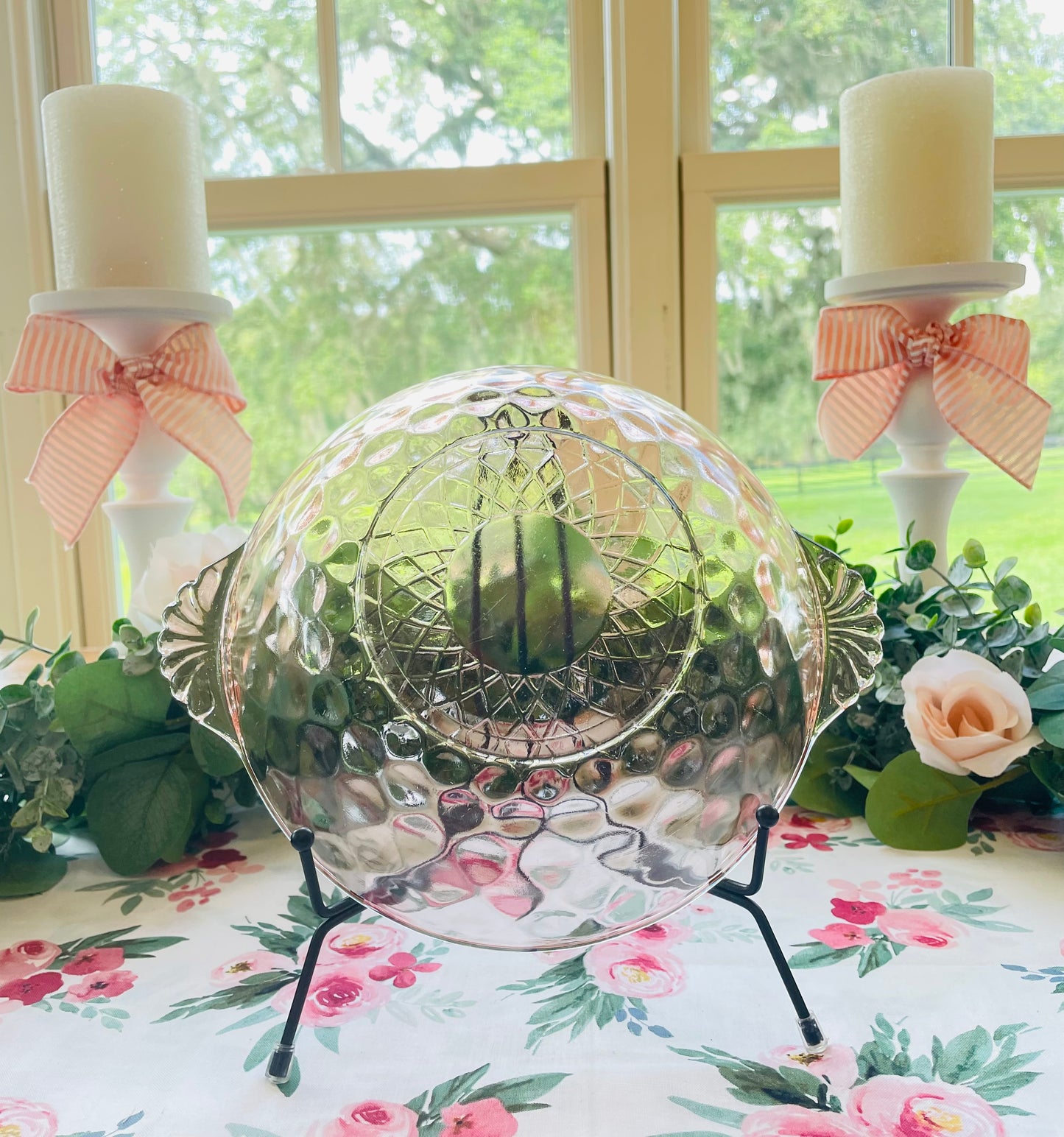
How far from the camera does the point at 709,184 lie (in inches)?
43.4

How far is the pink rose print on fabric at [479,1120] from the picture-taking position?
16.9 inches

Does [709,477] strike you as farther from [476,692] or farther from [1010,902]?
[1010,902]

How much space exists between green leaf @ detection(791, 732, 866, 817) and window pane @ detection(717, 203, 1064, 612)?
0.47m

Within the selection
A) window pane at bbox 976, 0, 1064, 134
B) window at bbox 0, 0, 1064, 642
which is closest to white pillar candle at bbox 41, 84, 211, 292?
window at bbox 0, 0, 1064, 642

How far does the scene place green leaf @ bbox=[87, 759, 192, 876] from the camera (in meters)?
0.69

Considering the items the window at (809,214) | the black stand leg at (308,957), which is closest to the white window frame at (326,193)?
the window at (809,214)

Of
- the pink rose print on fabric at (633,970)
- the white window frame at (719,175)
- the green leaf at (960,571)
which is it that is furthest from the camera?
the white window frame at (719,175)

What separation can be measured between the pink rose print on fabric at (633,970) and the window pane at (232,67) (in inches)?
37.0

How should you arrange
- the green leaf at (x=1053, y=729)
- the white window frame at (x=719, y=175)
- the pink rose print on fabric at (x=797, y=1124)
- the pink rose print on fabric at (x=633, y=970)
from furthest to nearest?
the white window frame at (x=719, y=175) < the green leaf at (x=1053, y=729) < the pink rose print on fabric at (x=633, y=970) < the pink rose print on fabric at (x=797, y=1124)

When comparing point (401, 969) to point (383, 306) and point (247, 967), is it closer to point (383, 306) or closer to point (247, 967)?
point (247, 967)

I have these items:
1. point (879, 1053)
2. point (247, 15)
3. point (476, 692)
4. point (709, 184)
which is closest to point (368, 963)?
point (476, 692)

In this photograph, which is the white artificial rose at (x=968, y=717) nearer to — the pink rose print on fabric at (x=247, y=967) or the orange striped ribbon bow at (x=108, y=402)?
the pink rose print on fabric at (x=247, y=967)

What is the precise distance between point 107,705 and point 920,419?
68 centimetres

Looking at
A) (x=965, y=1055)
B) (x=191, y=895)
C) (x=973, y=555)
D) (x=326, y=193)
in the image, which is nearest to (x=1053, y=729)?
(x=973, y=555)
